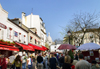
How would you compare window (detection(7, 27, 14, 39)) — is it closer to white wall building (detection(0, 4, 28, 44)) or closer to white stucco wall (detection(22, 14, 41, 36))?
white wall building (detection(0, 4, 28, 44))

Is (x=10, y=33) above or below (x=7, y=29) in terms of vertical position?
below

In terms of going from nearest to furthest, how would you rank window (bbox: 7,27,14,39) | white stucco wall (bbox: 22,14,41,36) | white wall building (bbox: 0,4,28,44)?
white wall building (bbox: 0,4,28,44) → window (bbox: 7,27,14,39) → white stucco wall (bbox: 22,14,41,36)

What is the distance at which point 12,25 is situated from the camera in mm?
18844

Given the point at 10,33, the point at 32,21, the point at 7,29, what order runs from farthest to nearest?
the point at 32,21
the point at 10,33
the point at 7,29

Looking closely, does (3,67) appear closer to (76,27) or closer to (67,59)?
(67,59)

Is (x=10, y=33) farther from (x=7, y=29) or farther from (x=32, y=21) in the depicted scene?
(x=32, y=21)

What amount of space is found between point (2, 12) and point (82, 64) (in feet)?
46.0

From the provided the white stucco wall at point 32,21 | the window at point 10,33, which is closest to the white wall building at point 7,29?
the window at point 10,33

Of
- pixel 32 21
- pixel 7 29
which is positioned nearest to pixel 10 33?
pixel 7 29

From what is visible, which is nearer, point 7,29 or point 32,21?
point 7,29

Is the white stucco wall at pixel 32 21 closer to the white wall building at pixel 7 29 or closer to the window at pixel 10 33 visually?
the white wall building at pixel 7 29

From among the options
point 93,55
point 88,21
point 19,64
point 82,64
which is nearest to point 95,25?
point 88,21

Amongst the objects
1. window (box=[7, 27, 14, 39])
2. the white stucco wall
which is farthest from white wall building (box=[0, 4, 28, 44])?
the white stucco wall

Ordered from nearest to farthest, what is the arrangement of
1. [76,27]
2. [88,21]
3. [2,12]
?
[2,12], [88,21], [76,27]
